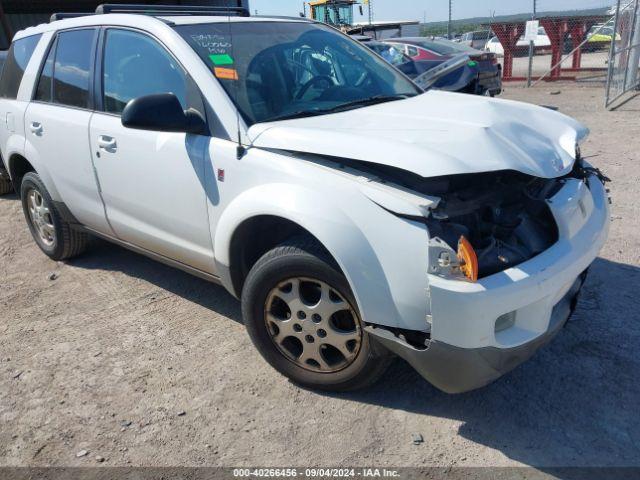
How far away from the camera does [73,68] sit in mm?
3980

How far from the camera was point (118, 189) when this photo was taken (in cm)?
362

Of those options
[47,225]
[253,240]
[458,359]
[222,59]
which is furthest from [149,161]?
[458,359]

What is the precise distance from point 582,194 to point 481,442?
4.32ft

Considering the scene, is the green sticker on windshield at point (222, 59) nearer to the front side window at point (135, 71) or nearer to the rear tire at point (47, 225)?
the front side window at point (135, 71)

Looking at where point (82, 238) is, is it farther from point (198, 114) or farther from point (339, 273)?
point (339, 273)

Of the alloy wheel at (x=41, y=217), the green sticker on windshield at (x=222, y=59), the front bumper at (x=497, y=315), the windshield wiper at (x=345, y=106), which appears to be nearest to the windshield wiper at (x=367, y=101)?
the windshield wiper at (x=345, y=106)

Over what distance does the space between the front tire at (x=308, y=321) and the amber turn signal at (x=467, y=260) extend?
568mm

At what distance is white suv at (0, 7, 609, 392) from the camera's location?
2.30 metres

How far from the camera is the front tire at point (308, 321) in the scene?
2.62 metres

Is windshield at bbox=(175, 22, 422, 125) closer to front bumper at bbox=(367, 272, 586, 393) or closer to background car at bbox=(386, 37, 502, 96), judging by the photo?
front bumper at bbox=(367, 272, 586, 393)

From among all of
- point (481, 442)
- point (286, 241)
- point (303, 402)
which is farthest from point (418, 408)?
point (286, 241)

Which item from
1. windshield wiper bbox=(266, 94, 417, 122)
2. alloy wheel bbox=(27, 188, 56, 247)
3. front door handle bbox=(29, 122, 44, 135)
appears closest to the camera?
windshield wiper bbox=(266, 94, 417, 122)

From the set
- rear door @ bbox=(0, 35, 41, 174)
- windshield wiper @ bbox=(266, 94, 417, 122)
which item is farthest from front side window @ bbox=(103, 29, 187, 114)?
rear door @ bbox=(0, 35, 41, 174)

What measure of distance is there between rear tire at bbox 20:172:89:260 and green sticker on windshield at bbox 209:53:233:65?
6.81 feet
